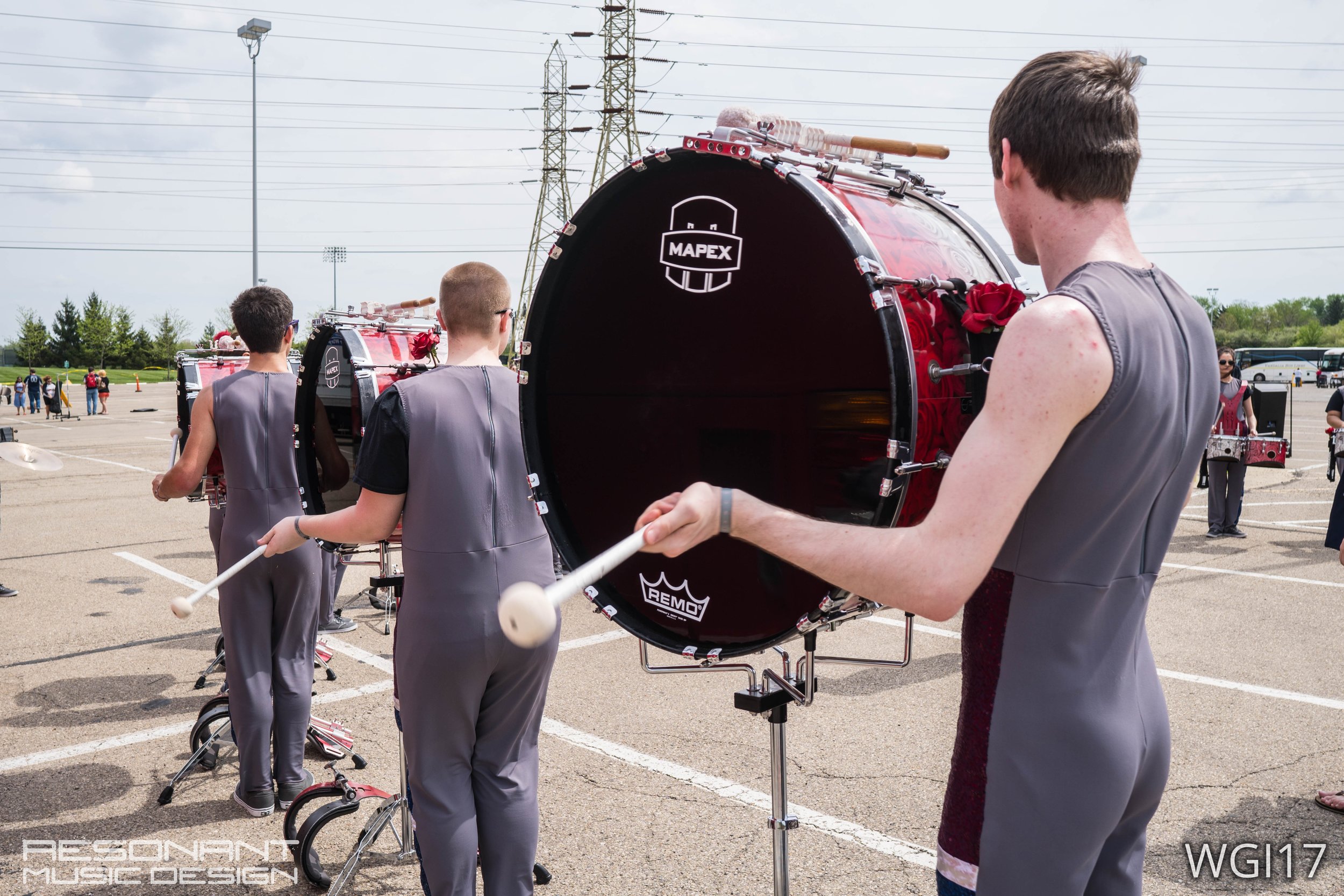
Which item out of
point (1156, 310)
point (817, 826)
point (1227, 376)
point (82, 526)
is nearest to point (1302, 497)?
point (1227, 376)

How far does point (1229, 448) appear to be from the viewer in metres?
11.3

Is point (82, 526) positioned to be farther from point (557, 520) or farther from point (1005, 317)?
point (1005, 317)

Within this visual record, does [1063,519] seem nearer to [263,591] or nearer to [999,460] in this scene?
[999,460]

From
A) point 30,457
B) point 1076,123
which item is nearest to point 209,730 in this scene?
point 30,457

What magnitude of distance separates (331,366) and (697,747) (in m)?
2.68

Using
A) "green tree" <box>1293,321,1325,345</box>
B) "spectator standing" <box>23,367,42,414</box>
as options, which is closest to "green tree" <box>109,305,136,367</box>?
"spectator standing" <box>23,367,42,414</box>

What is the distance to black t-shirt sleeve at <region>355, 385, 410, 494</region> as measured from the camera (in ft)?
9.82

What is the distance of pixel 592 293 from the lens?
2.41m

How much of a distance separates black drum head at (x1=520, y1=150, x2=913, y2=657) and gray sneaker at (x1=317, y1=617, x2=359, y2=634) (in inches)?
222

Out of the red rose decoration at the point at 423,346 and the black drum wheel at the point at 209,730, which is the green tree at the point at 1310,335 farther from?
the black drum wheel at the point at 209,730

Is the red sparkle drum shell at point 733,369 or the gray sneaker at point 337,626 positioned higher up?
the red sparkle drum shell at point 733,369

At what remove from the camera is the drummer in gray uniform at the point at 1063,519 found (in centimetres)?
143

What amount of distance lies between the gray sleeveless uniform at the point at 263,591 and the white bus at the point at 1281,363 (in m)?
49.5

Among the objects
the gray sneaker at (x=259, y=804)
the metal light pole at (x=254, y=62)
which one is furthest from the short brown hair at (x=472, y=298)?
the metal light pole at (x=254, y=62)
